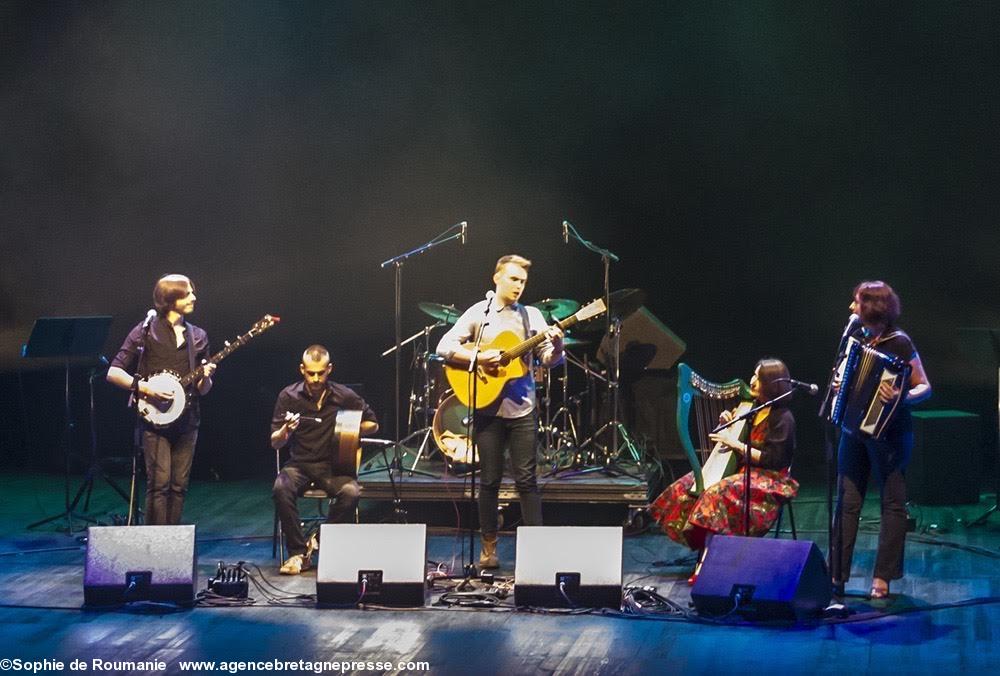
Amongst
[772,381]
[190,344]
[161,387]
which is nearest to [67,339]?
[190,344]

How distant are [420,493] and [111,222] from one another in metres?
3.74

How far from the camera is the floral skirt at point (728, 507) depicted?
289 inches

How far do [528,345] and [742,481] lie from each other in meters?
1.34

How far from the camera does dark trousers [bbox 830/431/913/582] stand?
22.7ft

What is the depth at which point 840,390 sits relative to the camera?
270 inches

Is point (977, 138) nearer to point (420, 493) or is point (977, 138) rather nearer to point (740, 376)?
point (740, 376)

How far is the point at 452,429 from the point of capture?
31.4 feet

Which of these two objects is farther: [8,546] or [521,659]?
[8,546]

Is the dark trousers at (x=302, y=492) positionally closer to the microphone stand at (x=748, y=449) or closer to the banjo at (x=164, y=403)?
the banjo at (x=164, y=403)

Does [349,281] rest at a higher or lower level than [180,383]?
higher

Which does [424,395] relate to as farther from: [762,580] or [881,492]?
[762,580]

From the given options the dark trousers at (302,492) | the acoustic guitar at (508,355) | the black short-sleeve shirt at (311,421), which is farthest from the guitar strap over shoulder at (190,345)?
the acoustic guitar at (508,355)

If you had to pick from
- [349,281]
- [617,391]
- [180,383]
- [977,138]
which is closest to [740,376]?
[617,391]

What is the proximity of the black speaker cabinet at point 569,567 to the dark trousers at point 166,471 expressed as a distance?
2.19 m
